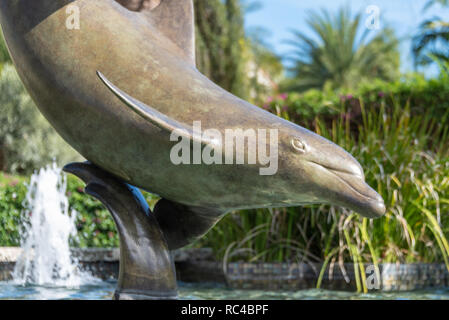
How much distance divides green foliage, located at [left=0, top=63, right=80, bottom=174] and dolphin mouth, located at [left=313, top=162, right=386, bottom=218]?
13749 mm

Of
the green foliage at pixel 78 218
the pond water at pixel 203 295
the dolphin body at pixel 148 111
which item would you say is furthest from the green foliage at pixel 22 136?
the dolphin body at pixel 148 111

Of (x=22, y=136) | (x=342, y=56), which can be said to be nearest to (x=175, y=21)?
(x=22, y=136)

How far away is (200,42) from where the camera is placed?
18328 mm

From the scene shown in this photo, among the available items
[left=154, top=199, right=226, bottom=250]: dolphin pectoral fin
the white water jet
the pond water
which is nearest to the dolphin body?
[left=154, top=199, right=226, bottom=250]: dolphin pectoral fin

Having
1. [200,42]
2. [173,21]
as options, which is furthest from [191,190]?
[200,42]

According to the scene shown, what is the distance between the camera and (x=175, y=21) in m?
3.34

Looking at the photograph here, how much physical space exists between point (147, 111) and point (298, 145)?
30.2 inches

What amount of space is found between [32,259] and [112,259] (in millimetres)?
860

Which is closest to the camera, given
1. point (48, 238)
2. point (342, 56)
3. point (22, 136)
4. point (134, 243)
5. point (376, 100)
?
point (134, 243)

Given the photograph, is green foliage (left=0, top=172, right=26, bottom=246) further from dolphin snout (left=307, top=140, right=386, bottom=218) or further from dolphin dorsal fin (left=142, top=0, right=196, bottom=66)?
dolphin snout (left=307, top=140, right=386, bottom=218)

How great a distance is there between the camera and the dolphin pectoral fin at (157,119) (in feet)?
8.55

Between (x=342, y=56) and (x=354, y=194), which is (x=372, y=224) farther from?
(x=342, y=56)

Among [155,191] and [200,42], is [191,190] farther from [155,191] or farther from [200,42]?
[200,42]

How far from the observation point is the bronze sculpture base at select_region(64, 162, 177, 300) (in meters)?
3.19
